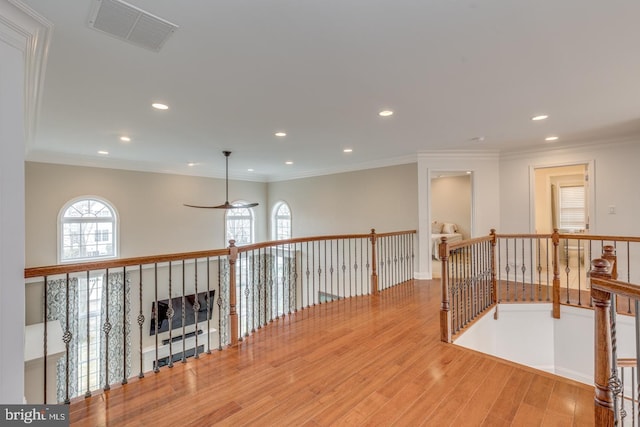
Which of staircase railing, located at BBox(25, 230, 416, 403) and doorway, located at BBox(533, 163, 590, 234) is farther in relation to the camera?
doorway, located at BBox(533, 163, 590, 234)

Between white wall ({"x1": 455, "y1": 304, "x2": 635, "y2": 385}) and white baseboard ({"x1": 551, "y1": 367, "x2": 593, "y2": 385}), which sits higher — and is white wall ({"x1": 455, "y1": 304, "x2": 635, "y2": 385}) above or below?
above

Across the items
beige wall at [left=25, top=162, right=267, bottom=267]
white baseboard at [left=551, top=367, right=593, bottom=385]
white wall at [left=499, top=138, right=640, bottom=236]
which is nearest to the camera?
white baseboard at [left=551, top=367, right=593, bottom=385]

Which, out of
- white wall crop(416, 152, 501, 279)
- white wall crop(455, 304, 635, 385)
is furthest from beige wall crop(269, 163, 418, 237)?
white wall crop(455, 304, 635, 385)

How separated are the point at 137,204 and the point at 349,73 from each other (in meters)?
6.18

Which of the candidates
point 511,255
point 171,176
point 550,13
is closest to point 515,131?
point 511,255

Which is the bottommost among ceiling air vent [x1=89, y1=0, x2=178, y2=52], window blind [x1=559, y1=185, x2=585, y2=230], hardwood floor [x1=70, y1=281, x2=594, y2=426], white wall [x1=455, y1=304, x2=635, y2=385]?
white wall [x1=455, y1=304, x2=635, y2=385]

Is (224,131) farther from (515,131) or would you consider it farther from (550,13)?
(515,131)

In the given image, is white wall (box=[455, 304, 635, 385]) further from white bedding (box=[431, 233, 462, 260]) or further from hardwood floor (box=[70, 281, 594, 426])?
white bedding (box=[431, 233, 462, 260])

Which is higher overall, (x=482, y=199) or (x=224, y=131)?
(x=224, y=131)

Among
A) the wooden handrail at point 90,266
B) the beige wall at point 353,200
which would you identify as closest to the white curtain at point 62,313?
the wooden handrail at point 90,266

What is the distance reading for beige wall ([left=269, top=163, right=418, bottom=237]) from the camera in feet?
19.9

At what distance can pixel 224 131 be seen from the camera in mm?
4191

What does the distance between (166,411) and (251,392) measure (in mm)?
579

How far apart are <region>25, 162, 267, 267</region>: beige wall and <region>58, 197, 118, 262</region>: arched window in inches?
5.2
